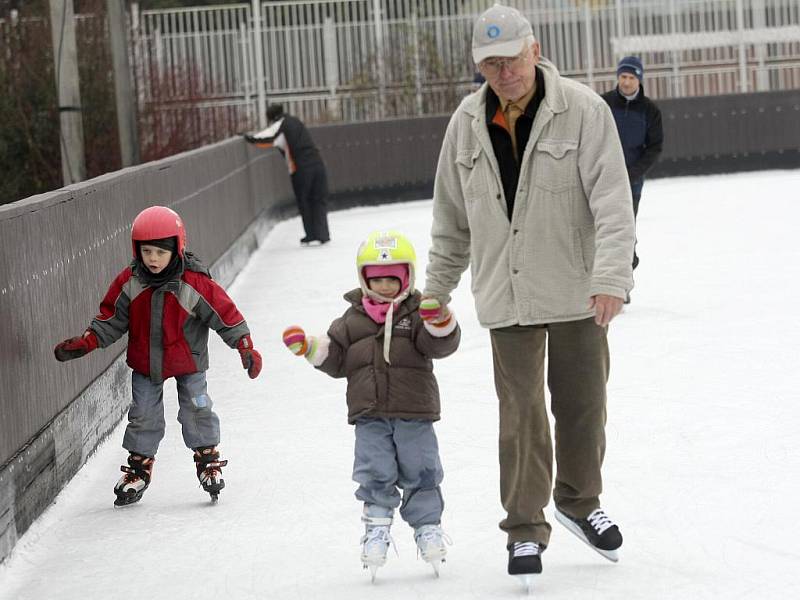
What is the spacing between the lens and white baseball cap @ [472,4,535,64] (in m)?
4.61

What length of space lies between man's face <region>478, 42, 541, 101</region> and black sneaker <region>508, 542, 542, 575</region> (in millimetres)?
1317

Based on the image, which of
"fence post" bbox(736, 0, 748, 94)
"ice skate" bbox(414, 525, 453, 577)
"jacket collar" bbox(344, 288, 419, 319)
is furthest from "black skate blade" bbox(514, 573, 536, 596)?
"fence post" bbox(736, 0, 748, 94)

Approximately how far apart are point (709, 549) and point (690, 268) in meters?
8.38

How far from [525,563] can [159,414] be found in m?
2.10

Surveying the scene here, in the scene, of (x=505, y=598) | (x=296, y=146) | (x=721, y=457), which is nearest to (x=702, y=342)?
(x=721, y=457)

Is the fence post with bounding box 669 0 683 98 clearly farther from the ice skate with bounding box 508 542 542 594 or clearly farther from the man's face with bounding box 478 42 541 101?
the ice skate with bounding box 508 542 542 594

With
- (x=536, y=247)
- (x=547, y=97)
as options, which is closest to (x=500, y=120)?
(x=547, y=97)

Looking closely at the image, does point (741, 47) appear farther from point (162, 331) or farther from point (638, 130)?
point (162, 331)

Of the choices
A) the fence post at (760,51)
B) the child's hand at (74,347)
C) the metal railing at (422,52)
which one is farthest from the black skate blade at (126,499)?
the fence post at (760,51)

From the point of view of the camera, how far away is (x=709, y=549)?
5168mm

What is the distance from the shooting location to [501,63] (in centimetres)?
465

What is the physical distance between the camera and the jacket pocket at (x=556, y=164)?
4.68 metres

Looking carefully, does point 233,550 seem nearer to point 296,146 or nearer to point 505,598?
point 505,598

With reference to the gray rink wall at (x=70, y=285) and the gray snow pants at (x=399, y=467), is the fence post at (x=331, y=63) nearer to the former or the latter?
the gray rink wall at (x=70, y=285)
